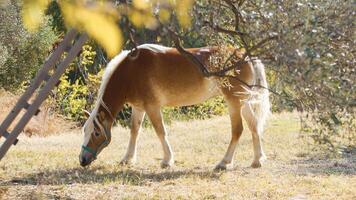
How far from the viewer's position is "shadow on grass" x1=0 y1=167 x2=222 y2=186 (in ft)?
23.6

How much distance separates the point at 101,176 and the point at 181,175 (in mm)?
942

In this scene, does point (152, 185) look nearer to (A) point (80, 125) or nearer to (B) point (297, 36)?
(B) point (297, 36)

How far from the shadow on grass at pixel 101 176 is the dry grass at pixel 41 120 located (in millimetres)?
7279

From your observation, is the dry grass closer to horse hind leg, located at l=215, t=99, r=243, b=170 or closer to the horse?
the horse

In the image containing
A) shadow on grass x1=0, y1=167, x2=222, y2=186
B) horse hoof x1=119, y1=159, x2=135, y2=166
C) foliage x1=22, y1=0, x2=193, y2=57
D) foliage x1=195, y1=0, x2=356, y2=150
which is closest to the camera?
foliage x1=22, y1=0, x2=193, y2=57

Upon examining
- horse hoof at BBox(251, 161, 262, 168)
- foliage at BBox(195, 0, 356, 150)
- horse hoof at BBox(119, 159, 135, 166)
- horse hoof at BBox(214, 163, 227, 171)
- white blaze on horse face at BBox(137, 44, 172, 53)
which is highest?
white blaze on horse face at BBox(137, 44, 172, 53)

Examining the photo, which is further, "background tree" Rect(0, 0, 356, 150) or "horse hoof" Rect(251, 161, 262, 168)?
"horse hoof" Rect(251, 161, 262, 168)

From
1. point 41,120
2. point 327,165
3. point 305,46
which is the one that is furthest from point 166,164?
point 41,120

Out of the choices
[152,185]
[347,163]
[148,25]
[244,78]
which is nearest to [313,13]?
[148,25]

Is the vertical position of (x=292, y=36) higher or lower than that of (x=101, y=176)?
higher

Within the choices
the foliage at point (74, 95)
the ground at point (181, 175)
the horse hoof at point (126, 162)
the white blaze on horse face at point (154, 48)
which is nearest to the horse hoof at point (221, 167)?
the ground at point (181, 175)

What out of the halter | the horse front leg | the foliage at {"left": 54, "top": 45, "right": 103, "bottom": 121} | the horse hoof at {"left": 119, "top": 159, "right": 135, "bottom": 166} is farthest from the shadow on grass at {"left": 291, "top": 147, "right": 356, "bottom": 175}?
the foliage at {"left": 54, "top": 45, "right": 103, "bottom": 121}

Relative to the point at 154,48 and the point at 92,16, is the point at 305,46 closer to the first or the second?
the point at 92,16

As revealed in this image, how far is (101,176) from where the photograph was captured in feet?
25.3
